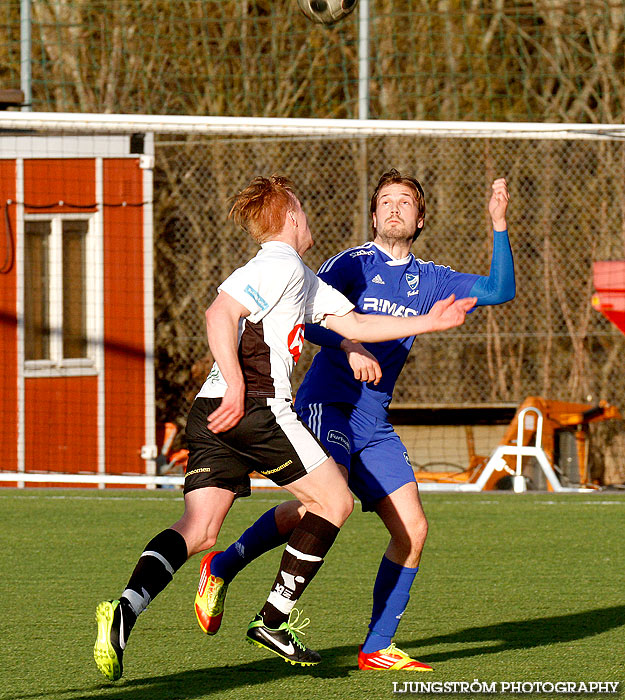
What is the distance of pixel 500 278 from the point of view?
446cm

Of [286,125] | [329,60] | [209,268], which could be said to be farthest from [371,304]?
[329,60]

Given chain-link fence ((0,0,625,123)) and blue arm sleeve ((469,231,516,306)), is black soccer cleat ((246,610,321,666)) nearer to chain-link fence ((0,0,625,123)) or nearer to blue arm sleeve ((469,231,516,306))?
blue arm sleeve ((469,231,516,306))

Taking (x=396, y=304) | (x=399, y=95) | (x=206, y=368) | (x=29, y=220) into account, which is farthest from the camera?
(x=399, y=95)

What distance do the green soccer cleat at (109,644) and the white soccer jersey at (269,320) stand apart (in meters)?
0.78

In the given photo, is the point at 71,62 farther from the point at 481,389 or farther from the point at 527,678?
the point at 527,678

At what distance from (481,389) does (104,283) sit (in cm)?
440

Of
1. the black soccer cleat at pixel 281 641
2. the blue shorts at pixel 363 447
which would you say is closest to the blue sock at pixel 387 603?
the blue shorts at pixel 363 447

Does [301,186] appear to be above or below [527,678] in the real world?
above

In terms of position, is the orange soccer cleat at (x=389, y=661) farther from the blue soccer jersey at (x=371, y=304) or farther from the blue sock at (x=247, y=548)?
the blue soccer jersey at (x=371, y=304)

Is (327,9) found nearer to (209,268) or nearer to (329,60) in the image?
(209,268)

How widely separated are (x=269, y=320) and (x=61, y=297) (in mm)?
7621

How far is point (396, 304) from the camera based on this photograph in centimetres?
449

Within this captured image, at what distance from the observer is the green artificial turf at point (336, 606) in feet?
13.2

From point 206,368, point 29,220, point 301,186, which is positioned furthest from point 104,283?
point 301,186
